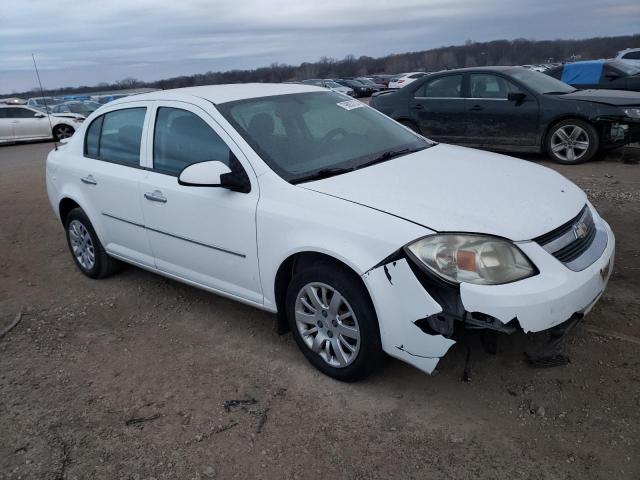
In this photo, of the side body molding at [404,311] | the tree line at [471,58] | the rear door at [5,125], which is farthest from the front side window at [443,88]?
the tree line at [471,58]

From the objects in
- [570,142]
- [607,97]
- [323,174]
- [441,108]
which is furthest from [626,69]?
[323,174]

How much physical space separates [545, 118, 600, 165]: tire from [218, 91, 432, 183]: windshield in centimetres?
492

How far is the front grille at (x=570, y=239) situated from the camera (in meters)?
2.74

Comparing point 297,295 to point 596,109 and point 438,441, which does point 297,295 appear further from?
point 596,109

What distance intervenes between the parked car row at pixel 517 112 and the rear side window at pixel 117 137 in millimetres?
6045

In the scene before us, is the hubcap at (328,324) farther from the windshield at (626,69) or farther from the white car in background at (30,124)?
the white car in background at (30,124)

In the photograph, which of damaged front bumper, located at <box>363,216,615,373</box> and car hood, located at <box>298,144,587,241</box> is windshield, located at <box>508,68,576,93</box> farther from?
damaged front bumper, located at <box>363,216,615,373</box>

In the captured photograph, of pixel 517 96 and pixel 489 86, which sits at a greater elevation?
pixel 489 86

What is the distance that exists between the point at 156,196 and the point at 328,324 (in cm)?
162

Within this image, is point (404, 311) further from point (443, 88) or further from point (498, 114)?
point (443, 88)

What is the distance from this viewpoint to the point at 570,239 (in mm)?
2883

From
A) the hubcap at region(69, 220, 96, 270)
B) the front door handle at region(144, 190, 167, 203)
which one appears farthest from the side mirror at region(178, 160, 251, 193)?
the hubcap at region(69, 220, 96, 270)

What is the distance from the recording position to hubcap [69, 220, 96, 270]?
4.95 m

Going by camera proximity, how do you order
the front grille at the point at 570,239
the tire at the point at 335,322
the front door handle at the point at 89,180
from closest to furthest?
the front grille at the point at 570,239
the tire at the point at 335,322
the front door handle at the point at 89,180
